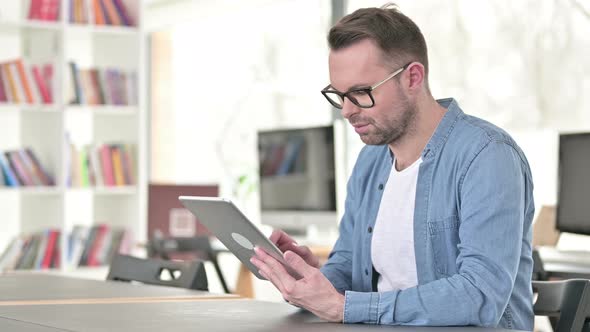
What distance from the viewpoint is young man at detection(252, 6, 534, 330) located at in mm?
1897

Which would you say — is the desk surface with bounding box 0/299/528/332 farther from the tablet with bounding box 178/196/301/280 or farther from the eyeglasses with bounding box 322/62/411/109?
the eyeglasses with bounding box 322/62/411/109

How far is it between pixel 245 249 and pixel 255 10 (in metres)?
4.67

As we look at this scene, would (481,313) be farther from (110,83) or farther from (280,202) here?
(110,83)

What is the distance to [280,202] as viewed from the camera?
225 inches

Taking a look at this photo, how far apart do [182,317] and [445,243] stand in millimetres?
563

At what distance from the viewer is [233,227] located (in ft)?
6.51

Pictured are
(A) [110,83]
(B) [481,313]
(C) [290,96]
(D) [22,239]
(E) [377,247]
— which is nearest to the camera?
(B) [481,313]

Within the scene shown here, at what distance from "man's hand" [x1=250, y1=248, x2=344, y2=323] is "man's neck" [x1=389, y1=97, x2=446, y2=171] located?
447 mm

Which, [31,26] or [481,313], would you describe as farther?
[31,26]

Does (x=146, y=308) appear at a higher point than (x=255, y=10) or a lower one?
lower

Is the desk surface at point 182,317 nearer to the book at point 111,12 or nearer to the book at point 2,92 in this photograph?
the book at point 2,92

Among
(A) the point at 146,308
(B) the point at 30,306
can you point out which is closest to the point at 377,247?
(A) the point at 146,308

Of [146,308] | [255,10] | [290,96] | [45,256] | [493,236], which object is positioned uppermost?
[255,10]

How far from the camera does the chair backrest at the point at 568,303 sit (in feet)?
6.55
